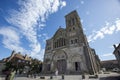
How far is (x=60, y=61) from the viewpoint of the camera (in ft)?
101

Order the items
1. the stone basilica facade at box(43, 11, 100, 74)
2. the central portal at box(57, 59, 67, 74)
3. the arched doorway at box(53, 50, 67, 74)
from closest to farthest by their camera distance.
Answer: the stone basilica facade at box(43, 11, 100, 74) < the central portal at box(57, 59, 67, 74) < the arched doorway at box(53, 50, 67, 74)

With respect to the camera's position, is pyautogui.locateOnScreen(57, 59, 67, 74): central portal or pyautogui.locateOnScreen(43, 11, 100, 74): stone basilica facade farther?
pyautogui.locateOnScreen(57, 59, 67, 74): central portal

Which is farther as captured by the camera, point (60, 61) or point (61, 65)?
point (60, 61)

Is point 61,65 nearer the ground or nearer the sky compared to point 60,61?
nearer the ground

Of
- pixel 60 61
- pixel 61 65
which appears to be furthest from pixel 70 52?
pixel 61 65

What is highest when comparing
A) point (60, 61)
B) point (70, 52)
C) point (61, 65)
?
point (70, 52)

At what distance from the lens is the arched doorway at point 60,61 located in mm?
29106

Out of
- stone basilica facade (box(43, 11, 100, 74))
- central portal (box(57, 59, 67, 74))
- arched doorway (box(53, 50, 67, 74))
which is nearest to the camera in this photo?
stone basilica facade (box(43, 11, 100, 74))

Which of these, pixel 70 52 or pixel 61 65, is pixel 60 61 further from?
pixel 70 52

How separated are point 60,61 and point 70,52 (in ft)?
17.0

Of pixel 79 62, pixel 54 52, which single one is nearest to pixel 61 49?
pixel 54 52

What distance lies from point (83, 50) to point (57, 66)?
11.2m

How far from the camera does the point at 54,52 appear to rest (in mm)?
33625

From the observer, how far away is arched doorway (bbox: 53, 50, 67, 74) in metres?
29.1
